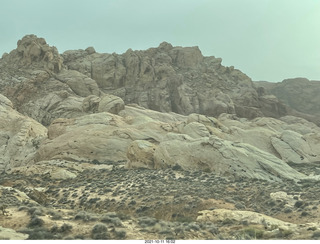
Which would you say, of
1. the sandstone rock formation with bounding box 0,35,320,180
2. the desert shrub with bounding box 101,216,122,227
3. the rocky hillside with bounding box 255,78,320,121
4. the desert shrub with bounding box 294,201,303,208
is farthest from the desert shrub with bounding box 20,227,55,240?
the rocky hillside with bounding box 255,78,320,121

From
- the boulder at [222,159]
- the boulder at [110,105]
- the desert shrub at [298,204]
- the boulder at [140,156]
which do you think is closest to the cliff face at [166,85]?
the boulder at [110,105]

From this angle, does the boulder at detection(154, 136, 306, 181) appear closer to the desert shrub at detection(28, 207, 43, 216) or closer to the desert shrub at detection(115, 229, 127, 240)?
the desert shrub at detection(28, 207, 43, 216)

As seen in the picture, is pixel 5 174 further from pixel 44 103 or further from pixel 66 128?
pixel 44 103

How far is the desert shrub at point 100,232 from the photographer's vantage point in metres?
13.2

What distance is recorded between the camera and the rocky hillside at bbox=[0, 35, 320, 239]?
16594 mm

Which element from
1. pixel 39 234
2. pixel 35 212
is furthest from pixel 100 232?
pixel 35 212

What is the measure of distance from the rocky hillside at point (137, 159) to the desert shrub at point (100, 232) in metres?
0.08

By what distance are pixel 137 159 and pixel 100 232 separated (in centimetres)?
2753

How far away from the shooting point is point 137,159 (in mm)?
41188

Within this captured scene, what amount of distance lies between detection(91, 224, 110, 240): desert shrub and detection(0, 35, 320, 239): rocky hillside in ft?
0.26

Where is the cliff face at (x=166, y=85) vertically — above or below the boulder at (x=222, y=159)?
above

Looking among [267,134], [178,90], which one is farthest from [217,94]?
[267,134]

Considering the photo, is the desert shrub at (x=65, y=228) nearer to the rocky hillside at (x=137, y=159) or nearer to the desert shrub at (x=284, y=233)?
the rocky hillside at (x=137, y=159)

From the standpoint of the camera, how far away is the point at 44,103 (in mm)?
79312
